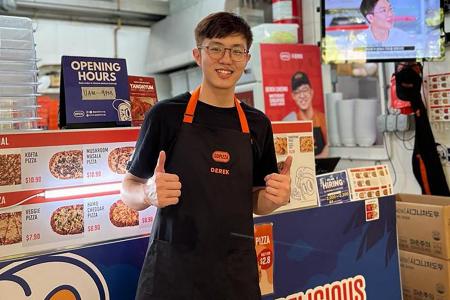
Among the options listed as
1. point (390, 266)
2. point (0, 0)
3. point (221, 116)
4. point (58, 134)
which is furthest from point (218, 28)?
point (0, 0)

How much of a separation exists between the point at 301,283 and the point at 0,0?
12.5ft

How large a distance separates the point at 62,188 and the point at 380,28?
9.04ft

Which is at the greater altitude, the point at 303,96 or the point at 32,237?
the point at 303,96

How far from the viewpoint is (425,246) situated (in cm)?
306

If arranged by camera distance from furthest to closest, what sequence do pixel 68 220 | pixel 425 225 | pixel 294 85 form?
pixel 294 85, pixel 425 225, pixel 68 220

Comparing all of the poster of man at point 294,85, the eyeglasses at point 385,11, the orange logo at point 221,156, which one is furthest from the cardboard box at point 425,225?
the orange logo at point 221,156

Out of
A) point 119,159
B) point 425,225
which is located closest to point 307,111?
point 425,225

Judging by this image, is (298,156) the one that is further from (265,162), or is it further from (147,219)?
(147,219)

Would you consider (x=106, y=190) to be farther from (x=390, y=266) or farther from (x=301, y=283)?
(x=390, y=266)

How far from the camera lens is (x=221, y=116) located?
1663 millimetres

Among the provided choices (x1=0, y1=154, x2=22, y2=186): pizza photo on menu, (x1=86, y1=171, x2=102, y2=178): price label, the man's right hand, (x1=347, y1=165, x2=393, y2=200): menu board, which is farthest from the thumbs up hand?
(x1=347, y1=165, x2=393, y2=200): menu board

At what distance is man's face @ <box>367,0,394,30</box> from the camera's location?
11.6 ft

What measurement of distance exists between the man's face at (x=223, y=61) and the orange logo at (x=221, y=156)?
0.23m

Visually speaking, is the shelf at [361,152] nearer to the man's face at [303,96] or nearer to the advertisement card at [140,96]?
the man's face at [303,96]
